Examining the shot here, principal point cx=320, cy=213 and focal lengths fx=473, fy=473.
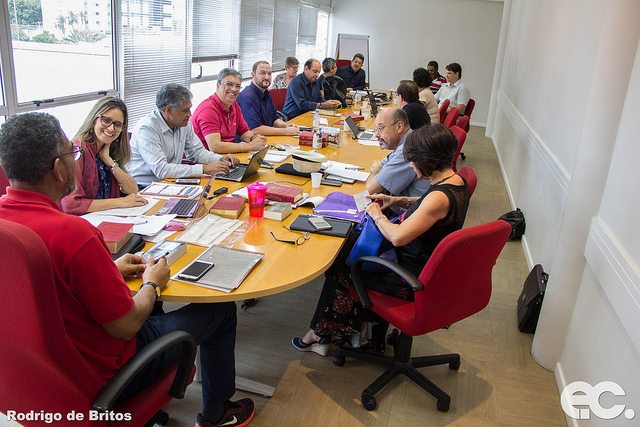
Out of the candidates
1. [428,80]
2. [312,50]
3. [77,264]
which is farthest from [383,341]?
[312,50]

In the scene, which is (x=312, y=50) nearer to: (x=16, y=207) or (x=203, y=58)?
(x=203, y=58)

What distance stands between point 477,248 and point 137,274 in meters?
1.36

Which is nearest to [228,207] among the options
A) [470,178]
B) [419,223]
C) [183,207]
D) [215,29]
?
[183,207]

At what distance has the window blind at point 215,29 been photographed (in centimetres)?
Result: 575

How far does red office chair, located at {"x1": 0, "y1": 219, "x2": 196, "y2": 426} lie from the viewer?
1131 mm

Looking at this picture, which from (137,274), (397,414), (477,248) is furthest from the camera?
(397,414)

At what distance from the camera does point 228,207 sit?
2.43 meters

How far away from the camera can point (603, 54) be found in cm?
225

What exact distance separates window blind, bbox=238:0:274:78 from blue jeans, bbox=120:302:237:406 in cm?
577

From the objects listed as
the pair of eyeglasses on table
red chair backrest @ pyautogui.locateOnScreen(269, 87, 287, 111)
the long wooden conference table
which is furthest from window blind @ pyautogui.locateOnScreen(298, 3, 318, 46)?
the pair of eyeglasses on table

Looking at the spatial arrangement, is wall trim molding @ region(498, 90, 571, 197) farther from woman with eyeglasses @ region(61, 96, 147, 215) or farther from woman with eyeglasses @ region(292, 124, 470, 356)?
woman with eyeglasses @ region(61, 96, 147, 215)

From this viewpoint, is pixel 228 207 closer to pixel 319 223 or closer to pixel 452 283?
pixel 319 223

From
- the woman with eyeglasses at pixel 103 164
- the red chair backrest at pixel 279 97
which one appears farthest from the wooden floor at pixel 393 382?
the red chair backrest at pixel 279 97

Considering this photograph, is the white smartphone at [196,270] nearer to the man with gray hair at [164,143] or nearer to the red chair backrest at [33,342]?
the red chair backrest at [33,342]
